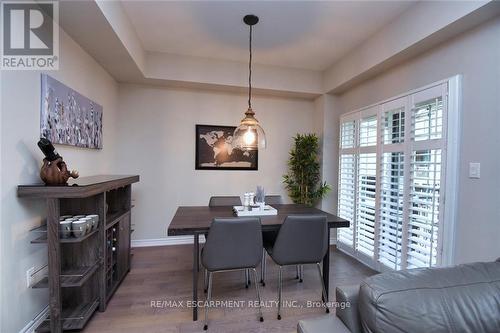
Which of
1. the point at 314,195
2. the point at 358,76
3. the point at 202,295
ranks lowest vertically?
the point at 202,295

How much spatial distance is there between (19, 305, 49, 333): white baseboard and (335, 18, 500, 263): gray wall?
11.3 ft

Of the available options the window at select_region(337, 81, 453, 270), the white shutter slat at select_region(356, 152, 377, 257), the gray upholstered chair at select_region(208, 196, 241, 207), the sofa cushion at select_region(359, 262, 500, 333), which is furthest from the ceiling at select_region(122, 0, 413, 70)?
the sofa cushion at select_region(359, 262, 500, 333)

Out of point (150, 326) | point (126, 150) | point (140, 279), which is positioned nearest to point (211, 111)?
point (126, 150)

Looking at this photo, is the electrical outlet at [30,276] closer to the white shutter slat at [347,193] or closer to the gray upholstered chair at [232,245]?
the gray upholstered chair at [232,245]

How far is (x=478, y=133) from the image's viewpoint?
1.97 m

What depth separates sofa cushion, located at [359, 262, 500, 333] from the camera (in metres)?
0.92

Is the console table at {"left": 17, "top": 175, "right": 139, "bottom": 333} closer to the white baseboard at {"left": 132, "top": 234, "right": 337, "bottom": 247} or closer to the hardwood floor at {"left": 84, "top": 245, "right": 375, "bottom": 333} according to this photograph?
the hardwood floor at {"left": 84, "top": 245, "right": 375, "bottom": 333}

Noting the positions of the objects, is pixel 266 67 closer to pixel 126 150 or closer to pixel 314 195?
pixel 314 195

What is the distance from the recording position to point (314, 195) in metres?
3.88

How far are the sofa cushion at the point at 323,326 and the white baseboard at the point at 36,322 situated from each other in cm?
199

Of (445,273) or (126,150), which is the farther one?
(126,150)

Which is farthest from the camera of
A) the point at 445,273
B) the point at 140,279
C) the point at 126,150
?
the point at 126,150

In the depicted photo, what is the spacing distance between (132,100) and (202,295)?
295 centimetres

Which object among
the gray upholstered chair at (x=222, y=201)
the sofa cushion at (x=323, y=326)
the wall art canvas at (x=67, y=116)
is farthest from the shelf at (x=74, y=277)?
the sofa cushion at (x=323, y=326)
